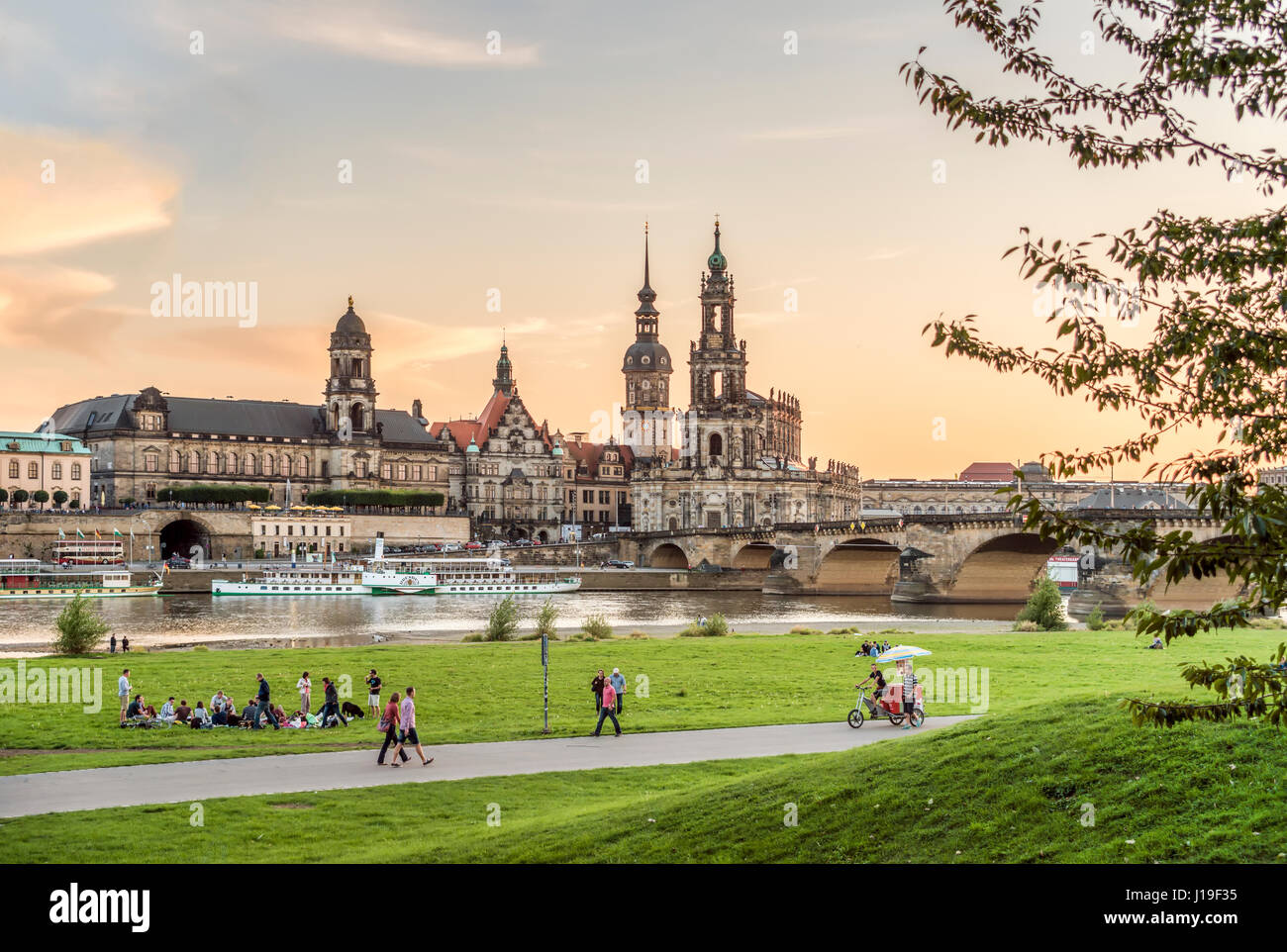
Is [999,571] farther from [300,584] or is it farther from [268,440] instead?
[268,440]

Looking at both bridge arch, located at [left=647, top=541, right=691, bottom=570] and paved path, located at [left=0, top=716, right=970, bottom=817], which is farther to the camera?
bridge arch, located at [left=647, top=541, right=691, bottom=570]

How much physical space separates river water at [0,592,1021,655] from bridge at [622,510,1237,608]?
3.26 meters

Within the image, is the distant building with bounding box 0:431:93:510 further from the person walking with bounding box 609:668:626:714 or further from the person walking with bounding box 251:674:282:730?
the person walking with bounding box 609:668:626:714

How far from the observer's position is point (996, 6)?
30.8ft

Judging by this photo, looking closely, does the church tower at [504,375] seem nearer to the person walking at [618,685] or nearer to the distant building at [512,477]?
Result: the distant building at [512,477]

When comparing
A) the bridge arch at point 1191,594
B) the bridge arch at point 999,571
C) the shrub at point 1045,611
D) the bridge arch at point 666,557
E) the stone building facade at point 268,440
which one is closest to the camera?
the shrub at point 1045,611

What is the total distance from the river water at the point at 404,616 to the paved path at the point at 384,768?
25892 millimetres

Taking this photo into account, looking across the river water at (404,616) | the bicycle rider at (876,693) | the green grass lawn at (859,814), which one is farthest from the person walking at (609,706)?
the river water at (404,616)

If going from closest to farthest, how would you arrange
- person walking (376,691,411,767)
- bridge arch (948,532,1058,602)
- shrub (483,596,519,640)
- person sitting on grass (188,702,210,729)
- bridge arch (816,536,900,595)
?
person walking (376,691,411,767) < person sitting on grass (188,702,210,729) < shrub (483,596,519,640) < bridge arch (948,532,1058,602) < bridge arch (816,536,900,595)

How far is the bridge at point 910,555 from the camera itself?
68.2m

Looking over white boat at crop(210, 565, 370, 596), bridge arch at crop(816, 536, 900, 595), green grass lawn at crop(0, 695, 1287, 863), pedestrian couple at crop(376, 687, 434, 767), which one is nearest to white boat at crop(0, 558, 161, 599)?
white boat at crop(210, 565, 370, 596)

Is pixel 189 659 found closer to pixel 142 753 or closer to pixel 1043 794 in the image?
pixel 142 753

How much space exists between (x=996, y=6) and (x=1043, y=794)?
21.6ft

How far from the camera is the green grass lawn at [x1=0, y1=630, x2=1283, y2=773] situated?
830 inches
